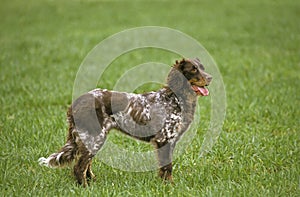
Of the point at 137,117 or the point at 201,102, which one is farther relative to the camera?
the point at 201,102

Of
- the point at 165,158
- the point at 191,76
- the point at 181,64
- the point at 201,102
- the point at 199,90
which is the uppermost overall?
the point at 181,64

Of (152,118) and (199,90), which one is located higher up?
(199,90)

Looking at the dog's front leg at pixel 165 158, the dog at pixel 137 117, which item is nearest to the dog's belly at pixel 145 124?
the dog at pixel 137 117

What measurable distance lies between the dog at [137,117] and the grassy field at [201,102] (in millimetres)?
316

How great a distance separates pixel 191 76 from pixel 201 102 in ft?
12.7

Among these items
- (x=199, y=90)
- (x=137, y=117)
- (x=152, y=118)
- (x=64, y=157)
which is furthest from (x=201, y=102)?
(x=64, y=157)

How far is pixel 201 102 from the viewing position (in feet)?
30.1

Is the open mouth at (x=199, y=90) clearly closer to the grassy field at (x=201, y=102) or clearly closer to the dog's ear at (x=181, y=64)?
the dog's ear at (x=181, y=64)

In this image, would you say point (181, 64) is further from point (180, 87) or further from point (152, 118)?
point (152, 118)

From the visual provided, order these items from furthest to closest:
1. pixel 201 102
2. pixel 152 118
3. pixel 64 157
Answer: pixel 201 102
pixel 152 118
pixel 64 157

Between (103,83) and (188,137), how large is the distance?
147 inches

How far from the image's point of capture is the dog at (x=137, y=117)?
5.04 meters

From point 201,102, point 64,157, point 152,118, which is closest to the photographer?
point 64,157

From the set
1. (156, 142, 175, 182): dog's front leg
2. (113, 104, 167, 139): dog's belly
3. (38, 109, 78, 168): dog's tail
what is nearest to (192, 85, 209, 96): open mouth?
(113, 104, 167, 139): dog's belly
